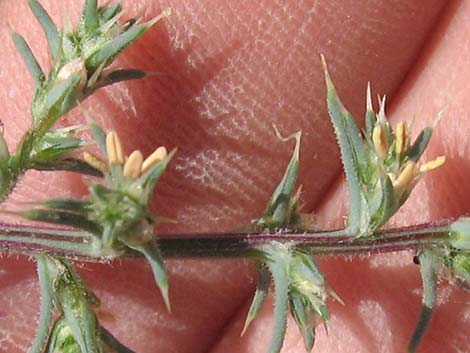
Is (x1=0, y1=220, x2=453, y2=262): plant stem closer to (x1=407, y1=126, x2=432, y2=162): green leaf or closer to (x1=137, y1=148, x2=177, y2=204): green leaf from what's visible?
(x1=407, y1=126, x2=432, y2=162): green leaf

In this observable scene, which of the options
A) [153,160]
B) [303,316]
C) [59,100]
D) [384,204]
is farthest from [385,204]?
[59,100]

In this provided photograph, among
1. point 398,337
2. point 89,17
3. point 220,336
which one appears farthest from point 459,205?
point 89,17

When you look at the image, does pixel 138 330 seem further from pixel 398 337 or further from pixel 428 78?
pixel 428 78

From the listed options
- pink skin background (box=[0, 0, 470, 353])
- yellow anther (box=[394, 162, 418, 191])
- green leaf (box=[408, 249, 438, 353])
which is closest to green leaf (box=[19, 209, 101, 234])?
yellow anther (box=[394, 162, 418, 191])

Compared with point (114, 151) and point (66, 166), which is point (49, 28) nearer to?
point (66, 166)

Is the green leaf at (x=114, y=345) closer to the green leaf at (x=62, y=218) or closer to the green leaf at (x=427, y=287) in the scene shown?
the green leaf at (x=62, y=218)

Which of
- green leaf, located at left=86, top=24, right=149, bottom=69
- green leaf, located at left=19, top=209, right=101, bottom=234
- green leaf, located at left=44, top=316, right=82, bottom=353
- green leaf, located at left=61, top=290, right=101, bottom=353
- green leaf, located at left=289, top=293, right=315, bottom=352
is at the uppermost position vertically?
green leaf, located at left=86, top=24, right=149, bottom=69
